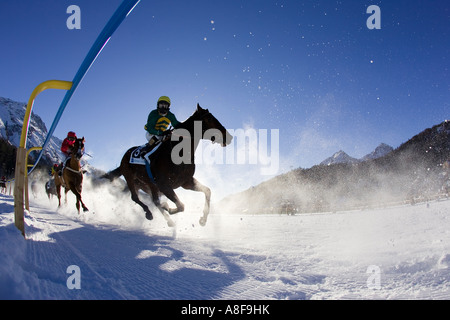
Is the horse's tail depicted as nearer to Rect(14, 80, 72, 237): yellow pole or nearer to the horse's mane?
the horse's mane

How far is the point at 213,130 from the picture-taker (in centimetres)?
566

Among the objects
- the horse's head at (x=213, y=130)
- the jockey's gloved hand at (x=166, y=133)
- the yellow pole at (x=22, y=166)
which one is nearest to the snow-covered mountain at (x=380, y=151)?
the horse's head at (x=213, y=130)

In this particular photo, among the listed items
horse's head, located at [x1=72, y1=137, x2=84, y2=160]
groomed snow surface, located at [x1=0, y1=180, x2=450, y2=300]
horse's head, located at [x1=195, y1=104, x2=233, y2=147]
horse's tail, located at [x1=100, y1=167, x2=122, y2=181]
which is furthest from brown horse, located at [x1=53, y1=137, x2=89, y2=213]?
groomed snow surface, located at [x1=0, y1=180, x2=450, y2=300]

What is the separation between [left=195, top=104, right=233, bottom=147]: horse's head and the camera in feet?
18.5

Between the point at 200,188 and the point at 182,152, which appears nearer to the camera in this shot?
the point at 182,152

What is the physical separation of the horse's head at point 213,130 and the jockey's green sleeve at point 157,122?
0.89 metres

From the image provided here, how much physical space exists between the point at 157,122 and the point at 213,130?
1.56m

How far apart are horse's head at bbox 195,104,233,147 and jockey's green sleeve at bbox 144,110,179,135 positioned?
0.89 metres

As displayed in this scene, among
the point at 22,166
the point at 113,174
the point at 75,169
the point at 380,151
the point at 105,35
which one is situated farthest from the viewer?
the point at 380,151

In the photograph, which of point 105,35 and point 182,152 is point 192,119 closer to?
point 182,152

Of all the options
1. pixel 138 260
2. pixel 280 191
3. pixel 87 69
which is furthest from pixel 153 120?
pixel 280 191

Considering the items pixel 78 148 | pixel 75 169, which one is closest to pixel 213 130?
pixel 78 148
